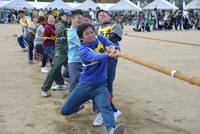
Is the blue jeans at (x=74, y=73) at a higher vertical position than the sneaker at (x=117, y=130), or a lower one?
higher

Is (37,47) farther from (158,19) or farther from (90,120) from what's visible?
(158,19)

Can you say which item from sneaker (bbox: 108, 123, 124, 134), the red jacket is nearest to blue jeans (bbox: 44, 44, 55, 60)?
the red jacket

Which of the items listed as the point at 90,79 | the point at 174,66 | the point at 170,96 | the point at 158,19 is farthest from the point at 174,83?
the point at 158,19

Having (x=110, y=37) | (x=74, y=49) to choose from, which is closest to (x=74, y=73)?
(x=74, y=49)

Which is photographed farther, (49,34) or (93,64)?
(49,34)

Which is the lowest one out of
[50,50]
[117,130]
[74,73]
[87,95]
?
[117,130]

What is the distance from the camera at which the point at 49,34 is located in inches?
274

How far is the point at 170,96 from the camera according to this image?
5.95 meters

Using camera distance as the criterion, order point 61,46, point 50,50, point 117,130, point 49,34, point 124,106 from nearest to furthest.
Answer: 1. point 117,130
2. point 124,106
3. point 61,46
4. point 49,34
5. point 50,50

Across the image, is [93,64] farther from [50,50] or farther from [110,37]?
[50,50]

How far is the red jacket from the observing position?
22.6 feet

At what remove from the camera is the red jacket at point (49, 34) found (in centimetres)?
688

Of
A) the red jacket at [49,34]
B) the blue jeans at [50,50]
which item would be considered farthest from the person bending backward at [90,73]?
Answer: the blue jeans at [50,50]

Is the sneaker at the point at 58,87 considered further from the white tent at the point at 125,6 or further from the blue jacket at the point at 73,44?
the white tent at the point at 125,6
